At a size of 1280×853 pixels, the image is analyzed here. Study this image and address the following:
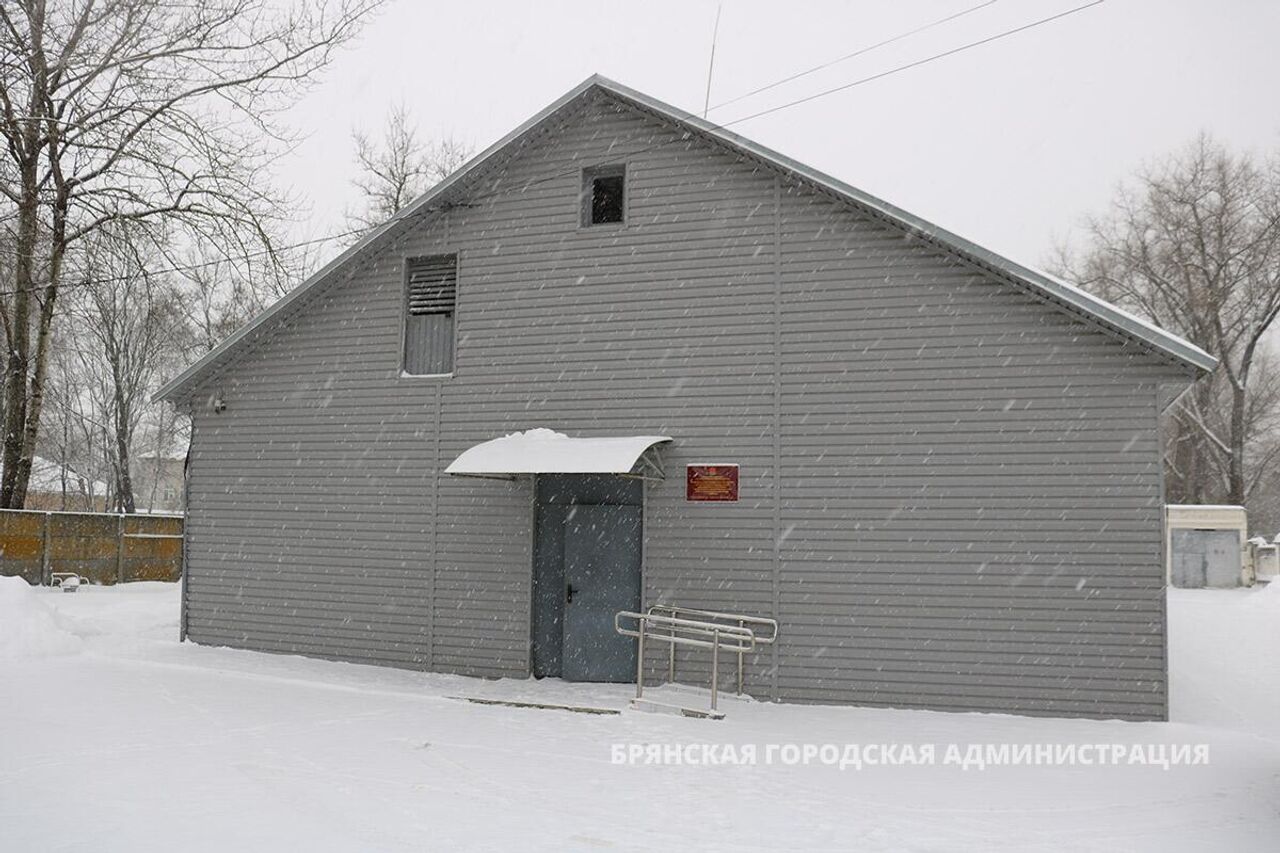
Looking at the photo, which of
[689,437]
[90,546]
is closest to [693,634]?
[689,437]

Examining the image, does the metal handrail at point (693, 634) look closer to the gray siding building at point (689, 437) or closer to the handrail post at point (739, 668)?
the handrail post at point (739, 668)

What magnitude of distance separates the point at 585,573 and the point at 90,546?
1672 cm

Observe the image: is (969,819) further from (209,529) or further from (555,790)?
(209,529)

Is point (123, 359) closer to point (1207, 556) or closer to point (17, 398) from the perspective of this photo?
point (17, 398)

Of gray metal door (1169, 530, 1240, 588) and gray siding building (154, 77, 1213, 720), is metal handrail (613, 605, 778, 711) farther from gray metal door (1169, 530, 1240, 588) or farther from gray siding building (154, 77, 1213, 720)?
gray metal door (1169, 530, 1240, 588)

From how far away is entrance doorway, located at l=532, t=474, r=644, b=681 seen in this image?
1180 centimetres

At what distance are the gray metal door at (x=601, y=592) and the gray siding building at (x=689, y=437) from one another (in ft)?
0.13

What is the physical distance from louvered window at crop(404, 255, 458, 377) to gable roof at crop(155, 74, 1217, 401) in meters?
0.64

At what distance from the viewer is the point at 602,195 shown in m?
12.4

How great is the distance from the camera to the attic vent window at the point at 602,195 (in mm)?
12242

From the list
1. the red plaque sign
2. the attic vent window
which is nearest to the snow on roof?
the red plaque sign

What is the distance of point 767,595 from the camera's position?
35.6ft

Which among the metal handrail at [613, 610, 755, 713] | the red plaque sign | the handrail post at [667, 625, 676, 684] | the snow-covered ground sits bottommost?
the snow-covered ground

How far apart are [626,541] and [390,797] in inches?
216
